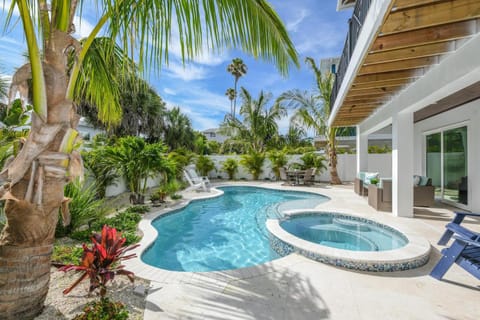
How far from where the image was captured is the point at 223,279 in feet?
10.7

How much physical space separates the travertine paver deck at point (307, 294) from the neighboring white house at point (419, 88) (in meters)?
3.45

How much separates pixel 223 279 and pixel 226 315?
767 millimetres

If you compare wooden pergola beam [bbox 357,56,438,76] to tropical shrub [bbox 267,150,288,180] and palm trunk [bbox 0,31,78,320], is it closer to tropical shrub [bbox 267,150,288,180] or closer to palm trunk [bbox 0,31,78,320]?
palm trunk [bbox 0,31,78,320]

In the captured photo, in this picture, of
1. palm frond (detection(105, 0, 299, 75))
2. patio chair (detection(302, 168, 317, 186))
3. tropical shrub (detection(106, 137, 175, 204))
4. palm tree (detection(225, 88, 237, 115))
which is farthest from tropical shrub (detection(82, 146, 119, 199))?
palm tree (detection(225, 88, 237, 115))

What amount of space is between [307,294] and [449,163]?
340 inches

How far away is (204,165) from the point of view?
56.4ft

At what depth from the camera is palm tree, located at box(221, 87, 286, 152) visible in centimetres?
1862

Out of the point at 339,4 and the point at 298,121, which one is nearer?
the point at 339,4

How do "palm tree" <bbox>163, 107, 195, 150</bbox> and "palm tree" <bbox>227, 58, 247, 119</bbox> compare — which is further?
"palm tree" <bbox>227, 58, 247, 119</bbox>

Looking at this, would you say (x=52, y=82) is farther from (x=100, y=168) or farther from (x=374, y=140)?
(x=374, y=140)

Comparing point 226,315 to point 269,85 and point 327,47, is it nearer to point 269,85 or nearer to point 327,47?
point 327,47

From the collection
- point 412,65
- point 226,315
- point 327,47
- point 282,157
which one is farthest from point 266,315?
point 282,157

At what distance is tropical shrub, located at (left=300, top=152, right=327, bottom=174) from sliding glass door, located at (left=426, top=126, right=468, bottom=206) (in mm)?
5741

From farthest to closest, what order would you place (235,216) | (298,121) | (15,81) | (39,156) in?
(298,121), (235,216), (15,81), (39,156)
